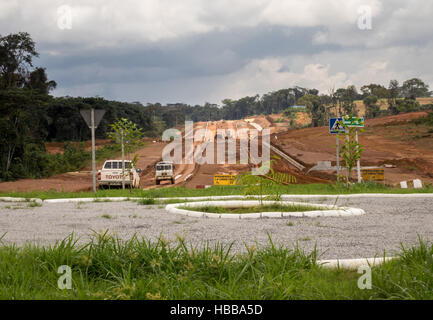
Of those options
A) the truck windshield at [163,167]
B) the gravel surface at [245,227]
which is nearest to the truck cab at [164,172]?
the truck windshield at [163,167]

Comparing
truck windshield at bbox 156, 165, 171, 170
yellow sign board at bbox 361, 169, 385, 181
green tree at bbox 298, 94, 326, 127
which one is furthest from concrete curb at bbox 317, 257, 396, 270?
green tree at bbox 298, 94, 326, 127

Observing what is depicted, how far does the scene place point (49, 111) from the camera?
5719 cm

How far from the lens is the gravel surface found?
21.4ft

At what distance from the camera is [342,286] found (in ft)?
13.1

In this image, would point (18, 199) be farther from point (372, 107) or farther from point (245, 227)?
point (372, 107)

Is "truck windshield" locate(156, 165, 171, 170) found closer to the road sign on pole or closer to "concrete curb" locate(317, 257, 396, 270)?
the road sign on pole

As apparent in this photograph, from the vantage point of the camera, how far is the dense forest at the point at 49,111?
33.9 meters

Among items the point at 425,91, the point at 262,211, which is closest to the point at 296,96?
the point at 425,91

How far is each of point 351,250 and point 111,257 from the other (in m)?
3.24

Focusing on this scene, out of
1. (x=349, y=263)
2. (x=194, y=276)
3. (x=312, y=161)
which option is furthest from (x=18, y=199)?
(x=312, y=161)

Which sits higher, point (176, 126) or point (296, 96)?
point (296, 96)

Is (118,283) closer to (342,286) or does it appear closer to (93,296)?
(93,296)

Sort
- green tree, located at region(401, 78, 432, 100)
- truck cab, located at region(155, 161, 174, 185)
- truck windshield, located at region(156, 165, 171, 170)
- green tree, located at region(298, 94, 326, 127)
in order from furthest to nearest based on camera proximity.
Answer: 1. green tree, located at region(401, 78, 432, 100)
2. green tree, located at region(298, 94, 326, 127)
3. truck windshield, located at region(156, 165, 171, 170)
4. truck cab, located at region(155, 161, 174, 185)

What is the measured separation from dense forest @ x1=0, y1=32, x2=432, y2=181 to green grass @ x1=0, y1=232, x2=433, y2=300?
16.9m
